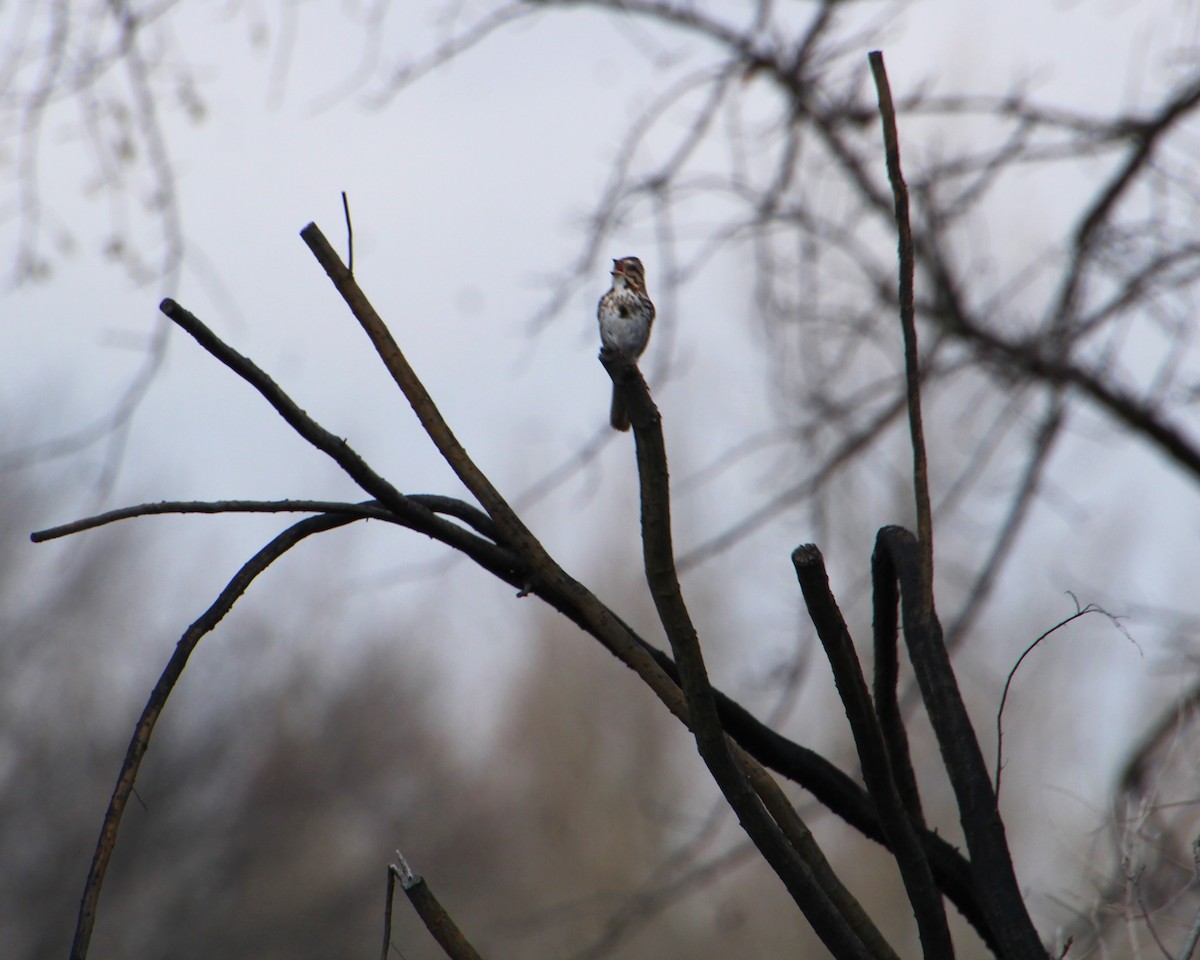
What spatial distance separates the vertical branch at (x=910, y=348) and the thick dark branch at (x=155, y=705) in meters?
0.49

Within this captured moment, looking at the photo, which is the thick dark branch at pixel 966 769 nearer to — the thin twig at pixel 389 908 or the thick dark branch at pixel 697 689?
the thick dark branch at pixel 697 689

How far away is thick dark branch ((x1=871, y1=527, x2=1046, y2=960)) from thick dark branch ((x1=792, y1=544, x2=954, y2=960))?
5 centimetres

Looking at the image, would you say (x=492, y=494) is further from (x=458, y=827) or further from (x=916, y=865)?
(x=458, y=827)

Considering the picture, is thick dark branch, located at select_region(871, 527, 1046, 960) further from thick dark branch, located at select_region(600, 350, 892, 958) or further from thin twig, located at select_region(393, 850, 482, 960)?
thin twig, located at select_region(393, 850, 482, 960)

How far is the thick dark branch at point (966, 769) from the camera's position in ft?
2.83

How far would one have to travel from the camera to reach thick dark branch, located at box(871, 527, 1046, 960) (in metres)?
0.86

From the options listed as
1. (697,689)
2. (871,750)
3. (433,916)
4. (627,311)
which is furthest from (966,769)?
(627,311)

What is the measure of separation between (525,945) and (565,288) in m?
13.2

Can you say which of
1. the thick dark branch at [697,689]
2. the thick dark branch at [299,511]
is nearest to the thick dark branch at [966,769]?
the thick dark branch at [697,689]

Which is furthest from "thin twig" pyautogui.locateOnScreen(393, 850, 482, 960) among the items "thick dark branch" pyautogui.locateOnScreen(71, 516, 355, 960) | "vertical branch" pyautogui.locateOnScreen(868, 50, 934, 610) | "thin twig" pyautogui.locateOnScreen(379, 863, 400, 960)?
"vertical branch" pyautogui.locateOnScreen(868, 50, 934, 610)

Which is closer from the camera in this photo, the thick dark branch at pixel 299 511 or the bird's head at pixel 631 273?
the thick dark branch at pixel 299 511

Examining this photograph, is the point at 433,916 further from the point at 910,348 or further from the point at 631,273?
the point at 631,273

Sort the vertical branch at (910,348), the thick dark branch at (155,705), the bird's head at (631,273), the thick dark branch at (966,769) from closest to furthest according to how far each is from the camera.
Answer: the thick dark branch at (155,705), the thick dark branch at (966,769), the vertical branch at (910,348), the bird's head at (631,273)

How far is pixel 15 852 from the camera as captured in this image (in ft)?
40.3
